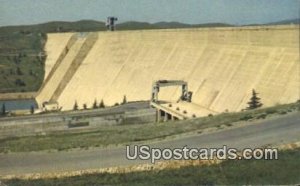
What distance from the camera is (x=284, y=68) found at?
66.3ft

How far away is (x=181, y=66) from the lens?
2941 cm

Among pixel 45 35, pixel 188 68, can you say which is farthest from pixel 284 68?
pixel 45 35

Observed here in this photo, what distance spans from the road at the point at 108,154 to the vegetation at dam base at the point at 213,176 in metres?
0.28

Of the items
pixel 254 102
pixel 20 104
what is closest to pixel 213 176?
pixel 254 102

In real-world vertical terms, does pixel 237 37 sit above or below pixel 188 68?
above

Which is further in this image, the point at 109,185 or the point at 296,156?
the point at 296,156

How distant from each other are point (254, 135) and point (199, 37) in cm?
2319

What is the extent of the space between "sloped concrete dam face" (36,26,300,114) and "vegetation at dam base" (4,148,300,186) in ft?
29.1

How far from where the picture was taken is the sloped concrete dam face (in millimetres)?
20875

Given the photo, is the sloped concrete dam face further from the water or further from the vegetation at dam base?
the vegetation at dam base

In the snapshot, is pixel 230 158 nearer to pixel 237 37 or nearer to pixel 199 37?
pixel 237 37

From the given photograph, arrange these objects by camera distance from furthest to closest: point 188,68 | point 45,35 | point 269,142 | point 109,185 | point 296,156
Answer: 1. point 45,35
2. point 188,68
3. point 269,142
4. point 296,156
5. point 109,185

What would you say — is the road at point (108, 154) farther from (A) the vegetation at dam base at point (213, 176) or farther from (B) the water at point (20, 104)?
(B) the water at point (20, 104)

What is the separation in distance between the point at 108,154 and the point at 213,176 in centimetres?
149
